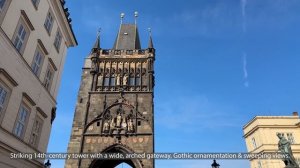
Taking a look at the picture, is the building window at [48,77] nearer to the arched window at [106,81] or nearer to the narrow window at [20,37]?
the narrow window at [20,37]

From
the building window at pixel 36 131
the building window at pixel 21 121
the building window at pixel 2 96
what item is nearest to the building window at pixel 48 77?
the building window at pixel 36 131

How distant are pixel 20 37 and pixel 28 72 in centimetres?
141

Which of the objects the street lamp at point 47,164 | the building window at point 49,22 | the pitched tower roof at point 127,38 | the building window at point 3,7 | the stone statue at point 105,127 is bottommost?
the street lamp at point 47,164

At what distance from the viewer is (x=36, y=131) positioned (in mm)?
10781

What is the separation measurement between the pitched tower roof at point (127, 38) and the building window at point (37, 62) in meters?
19.5

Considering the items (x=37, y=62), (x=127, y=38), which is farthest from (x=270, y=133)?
(x=37, y=62)

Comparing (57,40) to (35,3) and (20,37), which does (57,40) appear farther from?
(20,37)

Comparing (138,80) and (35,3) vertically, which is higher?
(138,80)

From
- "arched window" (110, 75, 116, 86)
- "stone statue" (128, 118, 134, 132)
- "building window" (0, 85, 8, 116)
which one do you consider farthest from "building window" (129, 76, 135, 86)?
"building window" (0, 85, 8, 116)

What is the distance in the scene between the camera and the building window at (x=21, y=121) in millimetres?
9141

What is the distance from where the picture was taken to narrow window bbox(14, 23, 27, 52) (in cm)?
899

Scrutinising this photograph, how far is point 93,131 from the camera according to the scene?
23.5 m

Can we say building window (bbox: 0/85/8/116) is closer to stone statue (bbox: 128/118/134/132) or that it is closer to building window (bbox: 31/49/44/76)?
building window (bbox: 31/49/44/76)

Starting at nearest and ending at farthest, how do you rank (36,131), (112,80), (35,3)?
(35,3) → (36,131) → (112,80)
